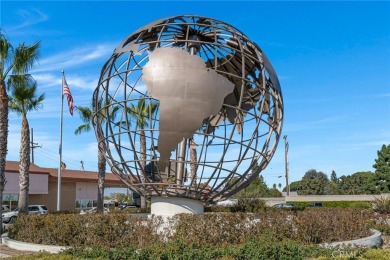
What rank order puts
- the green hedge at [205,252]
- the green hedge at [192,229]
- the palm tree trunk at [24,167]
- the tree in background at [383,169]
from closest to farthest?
the green hedge at [205,252]
the green hedge at [192,229]
the palm tree trunk at [24,167]
the tree in background at [383,169]

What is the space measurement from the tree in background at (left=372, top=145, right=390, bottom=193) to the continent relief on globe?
47.1 meters

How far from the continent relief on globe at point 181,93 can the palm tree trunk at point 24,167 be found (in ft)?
35.1

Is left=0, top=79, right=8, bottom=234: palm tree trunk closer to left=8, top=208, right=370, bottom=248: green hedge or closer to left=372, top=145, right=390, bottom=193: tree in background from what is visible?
left=8, top=208, right=370, bottom=248: green hedge

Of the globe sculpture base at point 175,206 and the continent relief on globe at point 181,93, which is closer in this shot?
the continent relief on globe at point 181,93

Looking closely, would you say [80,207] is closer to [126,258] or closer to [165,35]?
[165,35]

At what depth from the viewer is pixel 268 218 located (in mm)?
12914

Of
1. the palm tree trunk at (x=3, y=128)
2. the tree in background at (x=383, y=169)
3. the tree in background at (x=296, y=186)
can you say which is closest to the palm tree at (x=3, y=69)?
the palm tree trunk at (x=3, y=128)

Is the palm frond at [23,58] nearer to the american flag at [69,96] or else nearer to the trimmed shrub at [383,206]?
the american flag at [69,96]

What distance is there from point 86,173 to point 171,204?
36.4 metres

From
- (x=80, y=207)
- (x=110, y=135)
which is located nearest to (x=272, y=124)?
→ (x=110, y=135)

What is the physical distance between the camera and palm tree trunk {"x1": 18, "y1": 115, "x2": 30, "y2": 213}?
2019cm

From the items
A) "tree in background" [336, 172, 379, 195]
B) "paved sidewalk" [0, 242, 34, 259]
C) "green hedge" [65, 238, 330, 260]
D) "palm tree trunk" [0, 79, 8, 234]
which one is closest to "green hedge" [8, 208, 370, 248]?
"paved sidewalk" [0, 242, 34, 259]

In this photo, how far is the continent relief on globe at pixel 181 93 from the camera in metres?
11.8

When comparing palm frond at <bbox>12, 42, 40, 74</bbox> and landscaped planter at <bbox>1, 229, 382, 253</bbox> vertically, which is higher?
palm frond at <bbox>12, 42, 40, 74</bbox>
